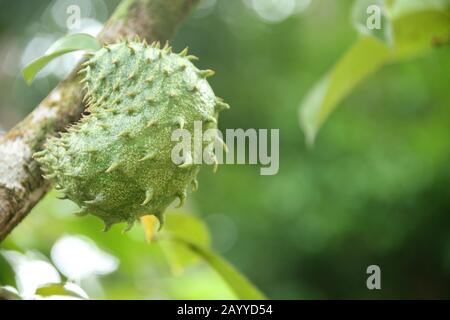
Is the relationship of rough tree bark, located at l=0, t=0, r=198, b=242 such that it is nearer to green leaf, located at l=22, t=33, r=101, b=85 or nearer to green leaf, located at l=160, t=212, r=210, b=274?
green leaf, located at l=22, t=33, r=101, b=85

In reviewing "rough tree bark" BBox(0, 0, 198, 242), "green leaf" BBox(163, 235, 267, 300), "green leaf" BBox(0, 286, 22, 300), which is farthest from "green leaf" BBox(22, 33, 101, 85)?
"green leaf" BBox(163, 235, 267, 300)

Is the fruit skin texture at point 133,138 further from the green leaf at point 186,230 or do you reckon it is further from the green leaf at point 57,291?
the green leaf at point 186,230

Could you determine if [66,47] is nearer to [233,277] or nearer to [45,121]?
[45,121]

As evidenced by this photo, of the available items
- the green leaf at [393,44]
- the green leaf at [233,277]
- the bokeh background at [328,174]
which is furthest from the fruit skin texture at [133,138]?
the bokeh background at [328,174]

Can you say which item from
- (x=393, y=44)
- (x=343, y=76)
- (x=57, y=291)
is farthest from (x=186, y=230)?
(x=393, y=44)

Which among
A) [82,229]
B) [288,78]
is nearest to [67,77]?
[82,229]
